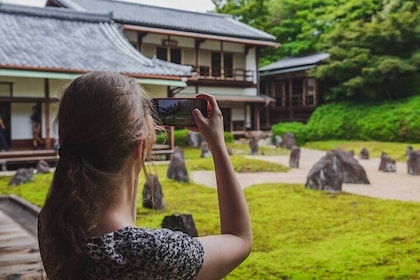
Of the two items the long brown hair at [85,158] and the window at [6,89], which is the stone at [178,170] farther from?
the long brown hair at [85,158]

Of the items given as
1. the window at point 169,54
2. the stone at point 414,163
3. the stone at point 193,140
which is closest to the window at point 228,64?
the window at point 169,54

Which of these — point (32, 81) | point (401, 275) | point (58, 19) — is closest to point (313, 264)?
point (401, 275)

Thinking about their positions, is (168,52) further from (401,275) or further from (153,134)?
(153,134)

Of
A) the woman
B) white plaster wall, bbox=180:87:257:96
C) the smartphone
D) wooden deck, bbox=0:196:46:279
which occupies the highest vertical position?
white plaster wall, bbox=180:87:257:96

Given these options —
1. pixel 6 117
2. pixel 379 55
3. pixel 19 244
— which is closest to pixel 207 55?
pixel 379 55

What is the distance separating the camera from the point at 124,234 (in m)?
1.06

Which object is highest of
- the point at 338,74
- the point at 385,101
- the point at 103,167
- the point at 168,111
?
the point at 338,74

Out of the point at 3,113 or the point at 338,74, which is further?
the point at 338,74

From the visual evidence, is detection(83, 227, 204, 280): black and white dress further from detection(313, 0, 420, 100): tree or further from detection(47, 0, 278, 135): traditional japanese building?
detection(313, 0, 420, 100): tree

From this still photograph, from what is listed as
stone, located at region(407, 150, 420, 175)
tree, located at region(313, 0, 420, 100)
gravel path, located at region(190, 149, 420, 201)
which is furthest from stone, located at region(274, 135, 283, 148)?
stone, located at region(407, 150, 420, 175)

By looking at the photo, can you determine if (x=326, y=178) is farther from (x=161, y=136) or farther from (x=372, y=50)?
(x=372, y=50)

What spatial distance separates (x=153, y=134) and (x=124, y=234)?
0.28 m

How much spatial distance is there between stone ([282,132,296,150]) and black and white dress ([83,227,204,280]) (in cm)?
1730

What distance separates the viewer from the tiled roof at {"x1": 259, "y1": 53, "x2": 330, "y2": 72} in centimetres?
2294
